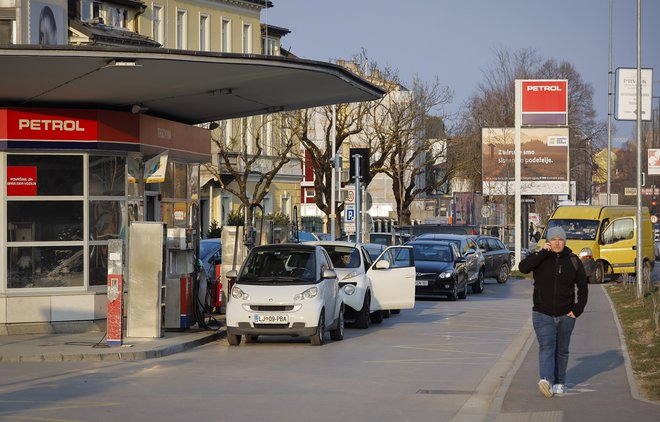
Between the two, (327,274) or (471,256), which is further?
Result: (471,256)

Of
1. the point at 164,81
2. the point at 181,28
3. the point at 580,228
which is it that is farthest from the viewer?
the point at 181,28

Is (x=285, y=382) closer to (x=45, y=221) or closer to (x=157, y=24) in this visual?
(x=45, y=221)

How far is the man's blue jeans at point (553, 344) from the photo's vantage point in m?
12.5

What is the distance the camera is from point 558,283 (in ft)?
41.3

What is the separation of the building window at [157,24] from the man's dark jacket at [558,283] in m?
50.6

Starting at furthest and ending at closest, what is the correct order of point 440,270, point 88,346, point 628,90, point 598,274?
point 598,274 → point 628,90 → point 440,270 → point 88,346

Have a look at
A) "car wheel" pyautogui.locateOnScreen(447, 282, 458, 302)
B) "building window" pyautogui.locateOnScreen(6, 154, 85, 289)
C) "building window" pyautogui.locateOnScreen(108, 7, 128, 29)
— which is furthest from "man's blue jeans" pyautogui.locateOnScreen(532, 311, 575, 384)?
"building window" pyautogui.locateOnScreen(108, 7, 128, 29)

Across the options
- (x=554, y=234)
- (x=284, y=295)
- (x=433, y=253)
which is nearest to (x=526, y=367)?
(x=554, y=234)

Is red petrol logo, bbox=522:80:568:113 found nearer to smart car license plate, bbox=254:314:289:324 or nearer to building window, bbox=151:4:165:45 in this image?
building window, bbox=151:4:165:45

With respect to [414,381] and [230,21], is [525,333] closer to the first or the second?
[414,381]

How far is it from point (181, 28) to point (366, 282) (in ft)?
143

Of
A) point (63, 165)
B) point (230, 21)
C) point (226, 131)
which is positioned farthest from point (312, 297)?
point (230, 21)

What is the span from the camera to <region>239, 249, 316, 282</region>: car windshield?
19406 millimetres

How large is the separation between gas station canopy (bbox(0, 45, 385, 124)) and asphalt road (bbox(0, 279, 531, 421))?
13.7ft
